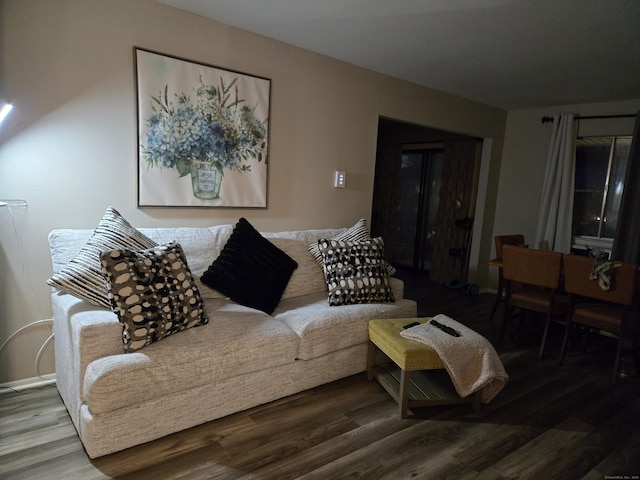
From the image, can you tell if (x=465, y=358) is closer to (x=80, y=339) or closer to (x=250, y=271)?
(x=250, y=271)

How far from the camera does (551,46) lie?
2.81m

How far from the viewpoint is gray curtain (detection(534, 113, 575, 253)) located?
4410mm

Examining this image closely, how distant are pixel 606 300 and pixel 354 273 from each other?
194 cm

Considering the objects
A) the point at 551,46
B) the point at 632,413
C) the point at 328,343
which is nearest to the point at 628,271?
the point at 632,413

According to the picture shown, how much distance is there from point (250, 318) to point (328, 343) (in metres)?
0.53

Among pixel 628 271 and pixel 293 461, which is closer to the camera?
pixel 293 461

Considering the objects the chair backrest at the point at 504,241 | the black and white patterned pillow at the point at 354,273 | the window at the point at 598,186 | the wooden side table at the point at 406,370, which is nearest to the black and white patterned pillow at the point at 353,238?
the black and white patterned pillow at the point at 354,273

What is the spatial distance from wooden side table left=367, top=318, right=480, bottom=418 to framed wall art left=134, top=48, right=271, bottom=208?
58.8 inches

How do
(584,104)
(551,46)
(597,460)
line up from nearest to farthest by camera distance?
(597,460), (551,46), (584,104)

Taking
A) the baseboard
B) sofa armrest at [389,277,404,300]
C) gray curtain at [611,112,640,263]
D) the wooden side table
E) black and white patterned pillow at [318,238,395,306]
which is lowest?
the baseboard

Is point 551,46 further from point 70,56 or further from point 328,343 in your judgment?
point 70,56

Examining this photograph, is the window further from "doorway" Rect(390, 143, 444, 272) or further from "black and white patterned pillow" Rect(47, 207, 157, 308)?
"black and white patterned pillow" Rect(47, 207, 157, 308)

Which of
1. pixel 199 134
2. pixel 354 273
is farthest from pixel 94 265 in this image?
pixel 354 273

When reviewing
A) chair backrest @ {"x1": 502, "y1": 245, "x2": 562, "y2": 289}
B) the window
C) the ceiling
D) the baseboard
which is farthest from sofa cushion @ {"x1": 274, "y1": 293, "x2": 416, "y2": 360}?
the window
